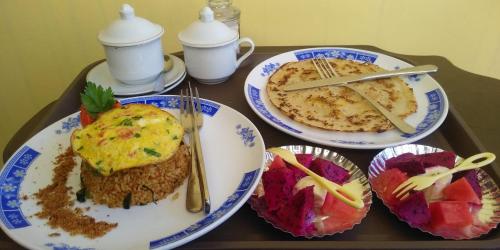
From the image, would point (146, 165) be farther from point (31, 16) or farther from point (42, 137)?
point (31, 16)

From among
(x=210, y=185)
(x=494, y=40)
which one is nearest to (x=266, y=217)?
(x=210, y=185)

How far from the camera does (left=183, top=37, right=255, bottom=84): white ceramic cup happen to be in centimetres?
105

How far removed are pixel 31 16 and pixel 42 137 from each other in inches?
43.8

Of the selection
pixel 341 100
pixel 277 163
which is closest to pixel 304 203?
pixel 277 163

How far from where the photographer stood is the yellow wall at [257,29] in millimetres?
1677

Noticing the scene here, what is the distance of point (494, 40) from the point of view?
6.01ft

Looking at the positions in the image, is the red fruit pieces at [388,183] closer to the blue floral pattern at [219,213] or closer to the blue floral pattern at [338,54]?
the blue floral pattern at [219,213]

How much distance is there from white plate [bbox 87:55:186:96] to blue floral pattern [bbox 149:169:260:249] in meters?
0.49

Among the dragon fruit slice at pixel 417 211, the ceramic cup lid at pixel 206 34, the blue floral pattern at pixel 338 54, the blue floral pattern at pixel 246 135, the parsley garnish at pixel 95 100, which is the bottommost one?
the dragon fruit slice at pixel 417 211

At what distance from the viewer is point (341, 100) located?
1026 millimetres

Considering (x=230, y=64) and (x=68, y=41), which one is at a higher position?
(x=230, y=64)

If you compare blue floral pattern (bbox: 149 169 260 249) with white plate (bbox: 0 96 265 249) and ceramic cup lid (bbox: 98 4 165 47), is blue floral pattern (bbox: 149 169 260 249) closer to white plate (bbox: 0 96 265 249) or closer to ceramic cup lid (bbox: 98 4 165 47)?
white plate (bbox: 0 96 265 249)

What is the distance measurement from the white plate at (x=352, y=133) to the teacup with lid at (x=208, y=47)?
93mm

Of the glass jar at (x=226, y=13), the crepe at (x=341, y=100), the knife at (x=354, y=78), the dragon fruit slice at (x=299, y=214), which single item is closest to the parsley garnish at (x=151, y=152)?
the dragon fruit slice at (x=299, y=214)
